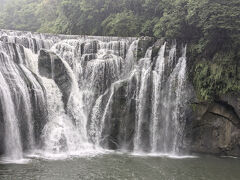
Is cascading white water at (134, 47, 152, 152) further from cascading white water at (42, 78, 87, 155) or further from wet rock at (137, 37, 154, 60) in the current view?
cascading white water at (42, 78, 87, 155)

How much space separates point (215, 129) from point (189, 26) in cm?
887

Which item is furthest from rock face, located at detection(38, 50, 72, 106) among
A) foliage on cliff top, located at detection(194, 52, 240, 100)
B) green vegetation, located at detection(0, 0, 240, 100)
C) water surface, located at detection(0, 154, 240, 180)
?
foliage on cliff top, located at detection(194, 52, 240, 100)

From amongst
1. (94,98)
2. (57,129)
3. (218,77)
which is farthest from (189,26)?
(57,129)

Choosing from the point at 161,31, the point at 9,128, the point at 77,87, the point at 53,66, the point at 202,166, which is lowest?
the point at 202,166

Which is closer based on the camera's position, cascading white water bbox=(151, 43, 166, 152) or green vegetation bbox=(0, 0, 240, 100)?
green vegetation bbox=(0, 0, 240, 100)

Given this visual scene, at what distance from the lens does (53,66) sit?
2192 cm

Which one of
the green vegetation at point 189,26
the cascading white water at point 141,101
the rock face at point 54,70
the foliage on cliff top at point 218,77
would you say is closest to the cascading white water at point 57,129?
the rock face at point 54,70

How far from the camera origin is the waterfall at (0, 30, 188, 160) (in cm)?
1861

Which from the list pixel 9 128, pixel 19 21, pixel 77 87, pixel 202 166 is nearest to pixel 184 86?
pixel 202 166

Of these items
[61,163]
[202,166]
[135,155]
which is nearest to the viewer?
[61,163]

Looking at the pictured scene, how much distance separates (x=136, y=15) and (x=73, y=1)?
9.18m

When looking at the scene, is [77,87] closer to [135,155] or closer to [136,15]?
[135,155]

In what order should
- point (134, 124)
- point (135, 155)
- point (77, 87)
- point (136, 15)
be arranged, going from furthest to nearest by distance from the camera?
point (136, 15) → point (77, 87) → point (134, 124) → point (135, 155)

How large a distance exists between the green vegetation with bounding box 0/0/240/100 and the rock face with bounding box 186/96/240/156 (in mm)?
980
